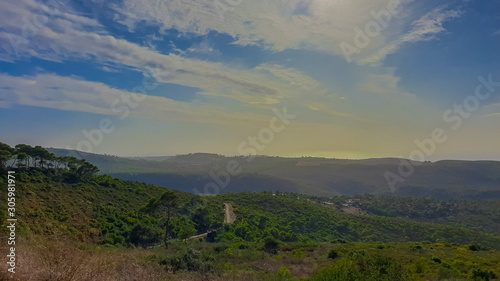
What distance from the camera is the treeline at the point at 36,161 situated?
33.8 meters

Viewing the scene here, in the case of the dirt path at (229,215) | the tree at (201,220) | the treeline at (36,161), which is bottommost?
the dirt path at (229,215)

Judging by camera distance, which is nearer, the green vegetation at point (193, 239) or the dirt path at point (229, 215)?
the green vegetation at point (193, 239)

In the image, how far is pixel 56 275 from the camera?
223 inches

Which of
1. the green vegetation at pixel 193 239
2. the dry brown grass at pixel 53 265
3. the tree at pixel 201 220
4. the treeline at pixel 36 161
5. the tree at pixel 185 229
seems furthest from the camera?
the tree at pixel 201 220

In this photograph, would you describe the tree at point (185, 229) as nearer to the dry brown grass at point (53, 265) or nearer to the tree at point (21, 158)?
the tree at point (21, 158)

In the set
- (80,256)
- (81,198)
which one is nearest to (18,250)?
(80,256)

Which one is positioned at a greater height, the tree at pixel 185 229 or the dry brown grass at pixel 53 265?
the dry brown grass at pixel 53 265

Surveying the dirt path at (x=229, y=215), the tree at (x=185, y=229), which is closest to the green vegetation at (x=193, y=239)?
the tree at (x=185, y=229)

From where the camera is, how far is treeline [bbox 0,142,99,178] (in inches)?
1329

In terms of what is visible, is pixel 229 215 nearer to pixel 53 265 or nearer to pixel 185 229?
pixel 185 229

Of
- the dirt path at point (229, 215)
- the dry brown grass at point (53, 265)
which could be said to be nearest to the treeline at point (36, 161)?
the dirt path at point (229, 215)

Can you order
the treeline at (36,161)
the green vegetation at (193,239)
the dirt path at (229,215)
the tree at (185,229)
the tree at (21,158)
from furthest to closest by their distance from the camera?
the dirt path at (229,215), the tree at (21,158), the treeline at (36,161), the tree at (185,229), the green vegetation at (193,239)

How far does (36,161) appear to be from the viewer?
41.5 meters

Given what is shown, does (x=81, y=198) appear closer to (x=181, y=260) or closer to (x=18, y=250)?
Result: (x=181, y=260)
